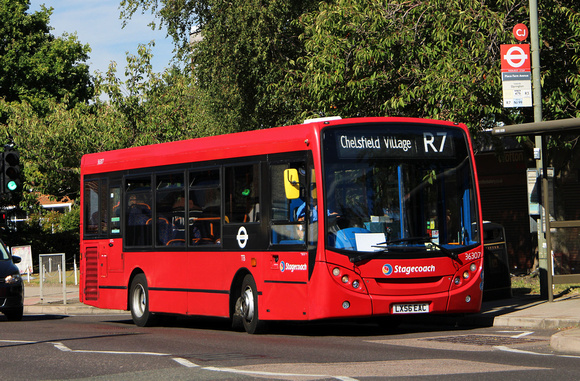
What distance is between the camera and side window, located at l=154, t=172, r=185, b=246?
16.6 metres

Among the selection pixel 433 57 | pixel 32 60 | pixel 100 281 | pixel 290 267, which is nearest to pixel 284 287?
pixel 290 267

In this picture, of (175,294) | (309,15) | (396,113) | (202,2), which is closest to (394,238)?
(175,294)

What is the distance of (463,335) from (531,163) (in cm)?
1375

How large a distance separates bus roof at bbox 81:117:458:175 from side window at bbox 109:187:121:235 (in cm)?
43

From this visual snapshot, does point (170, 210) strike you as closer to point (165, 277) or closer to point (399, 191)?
point (165, 277)

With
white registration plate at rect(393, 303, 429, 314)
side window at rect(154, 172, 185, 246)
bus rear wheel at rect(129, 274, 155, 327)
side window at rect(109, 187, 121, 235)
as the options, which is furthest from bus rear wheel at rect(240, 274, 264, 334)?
side window at rect(109, 187, 121, 235)

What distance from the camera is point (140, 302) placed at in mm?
18078

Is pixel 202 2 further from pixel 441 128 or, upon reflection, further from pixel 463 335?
pixel 463 335

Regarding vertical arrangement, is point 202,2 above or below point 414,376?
above

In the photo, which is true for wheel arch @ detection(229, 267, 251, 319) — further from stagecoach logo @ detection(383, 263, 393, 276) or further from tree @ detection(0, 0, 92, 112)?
tree @ detection(0, 0, 92, 112)

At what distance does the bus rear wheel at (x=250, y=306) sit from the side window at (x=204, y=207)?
3.31 ft

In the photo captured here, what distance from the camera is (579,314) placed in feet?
48.1

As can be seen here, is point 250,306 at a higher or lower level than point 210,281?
lower

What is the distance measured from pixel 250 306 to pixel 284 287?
3.36 ft
